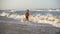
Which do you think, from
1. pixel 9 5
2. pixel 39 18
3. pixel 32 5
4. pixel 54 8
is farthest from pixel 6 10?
pixel 54 8

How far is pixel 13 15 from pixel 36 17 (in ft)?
1.15

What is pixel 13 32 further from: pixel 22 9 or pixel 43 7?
pixel 43 7

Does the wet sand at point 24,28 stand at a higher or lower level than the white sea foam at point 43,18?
lower

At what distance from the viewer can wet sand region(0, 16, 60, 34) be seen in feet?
4.65

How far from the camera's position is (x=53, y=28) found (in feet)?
4.68

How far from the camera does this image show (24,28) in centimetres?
150

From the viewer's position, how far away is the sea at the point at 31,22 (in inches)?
56.8

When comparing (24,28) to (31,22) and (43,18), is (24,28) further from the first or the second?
(43,18)

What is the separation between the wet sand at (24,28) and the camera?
1416mm

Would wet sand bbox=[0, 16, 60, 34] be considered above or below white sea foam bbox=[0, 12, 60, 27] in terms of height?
below

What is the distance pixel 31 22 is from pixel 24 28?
0.44 ft

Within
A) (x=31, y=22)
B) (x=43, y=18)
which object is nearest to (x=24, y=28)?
(x=31, y=22)

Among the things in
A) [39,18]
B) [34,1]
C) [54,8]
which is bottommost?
[39,18]

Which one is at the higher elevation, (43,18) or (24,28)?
(43,18)
